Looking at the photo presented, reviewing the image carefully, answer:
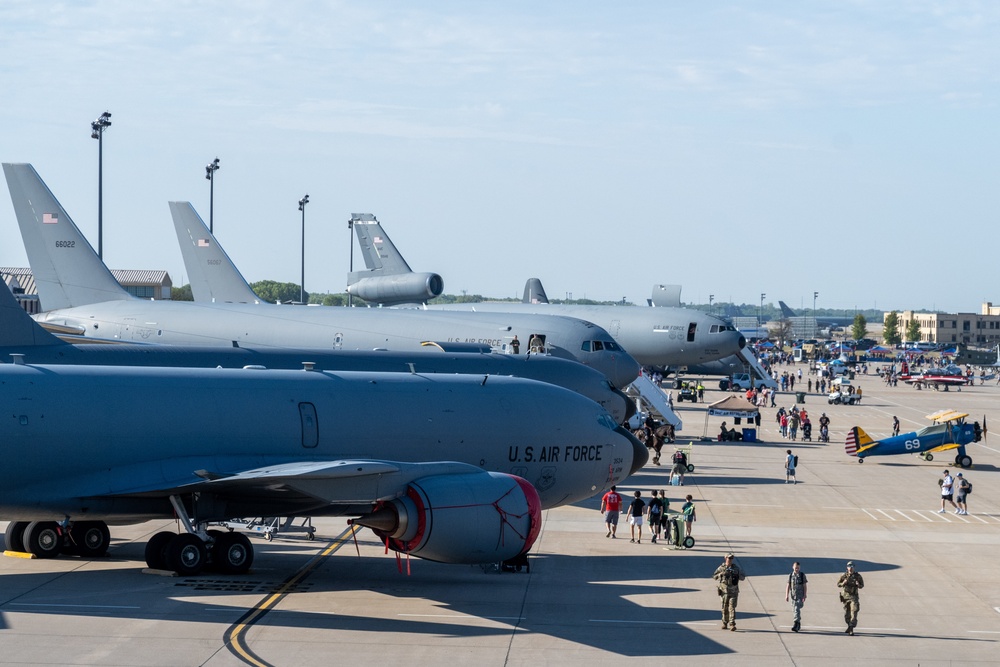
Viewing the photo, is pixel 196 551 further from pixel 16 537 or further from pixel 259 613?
pixel 16 537

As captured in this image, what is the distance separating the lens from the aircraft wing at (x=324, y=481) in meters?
23.5

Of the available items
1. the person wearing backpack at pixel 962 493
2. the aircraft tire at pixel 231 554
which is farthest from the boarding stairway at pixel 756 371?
the aircraft tire at pixel 231 554

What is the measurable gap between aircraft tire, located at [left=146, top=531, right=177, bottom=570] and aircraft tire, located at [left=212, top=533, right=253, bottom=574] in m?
1.03

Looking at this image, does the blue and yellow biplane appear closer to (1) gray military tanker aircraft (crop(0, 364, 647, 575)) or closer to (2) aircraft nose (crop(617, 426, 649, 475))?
(2) aircraft nose (crop(617, 426, 649, 475))

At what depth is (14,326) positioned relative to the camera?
30656mm

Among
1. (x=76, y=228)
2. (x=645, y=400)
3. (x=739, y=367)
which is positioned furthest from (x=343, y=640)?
(x=739, y=367)

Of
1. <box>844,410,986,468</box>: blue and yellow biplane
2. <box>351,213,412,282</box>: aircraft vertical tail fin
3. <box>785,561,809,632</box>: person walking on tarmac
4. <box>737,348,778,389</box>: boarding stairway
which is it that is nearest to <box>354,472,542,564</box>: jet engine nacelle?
<box>785,561,809,632</box>: person walking on tarmac

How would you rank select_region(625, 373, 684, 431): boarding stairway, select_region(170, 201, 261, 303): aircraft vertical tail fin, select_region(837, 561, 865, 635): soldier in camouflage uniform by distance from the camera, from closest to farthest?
1. select_region(837, 561, 865, 635): soldier in camouflage uniform
2. select_region(625, 373, 684, 431): boarding stairway
3. select_region(170, 201, 261, 303): aircraft vertical tail fin

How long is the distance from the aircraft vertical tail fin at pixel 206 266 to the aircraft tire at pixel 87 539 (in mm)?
38827

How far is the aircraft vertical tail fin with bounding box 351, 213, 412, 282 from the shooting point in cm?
8162

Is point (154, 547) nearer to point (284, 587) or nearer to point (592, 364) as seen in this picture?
point (284, 587)

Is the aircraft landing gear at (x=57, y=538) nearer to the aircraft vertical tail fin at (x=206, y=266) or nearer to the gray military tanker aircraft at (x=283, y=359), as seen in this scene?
the gray military tanker aircraft at (x=283, y=359)

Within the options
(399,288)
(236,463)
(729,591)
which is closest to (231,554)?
(236,463)

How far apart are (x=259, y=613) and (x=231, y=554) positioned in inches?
136
